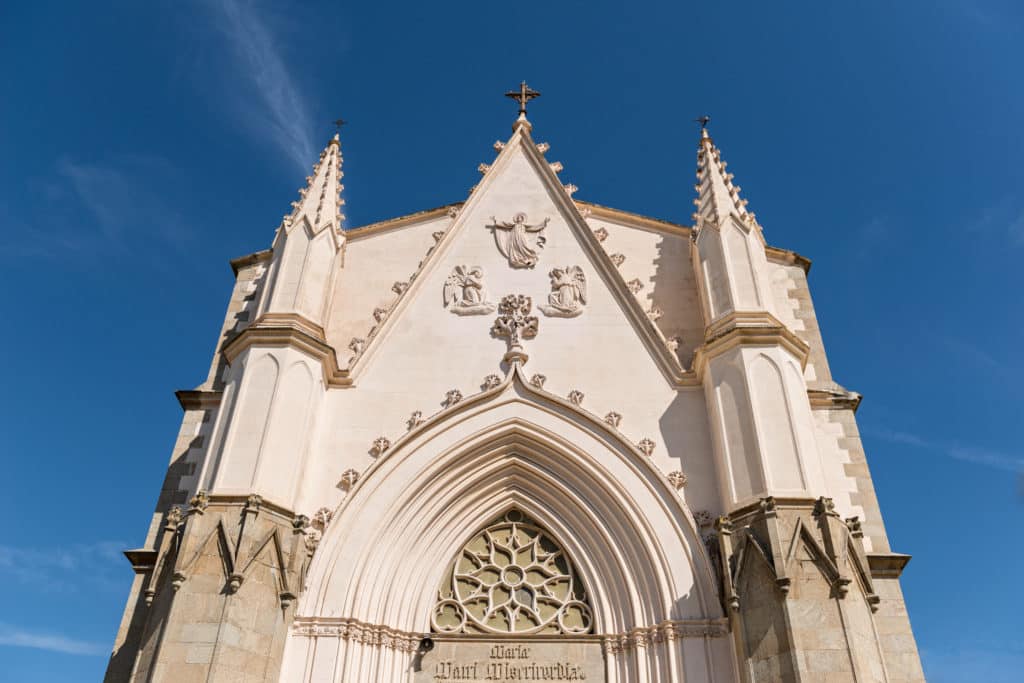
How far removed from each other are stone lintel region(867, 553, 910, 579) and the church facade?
1.7 inches

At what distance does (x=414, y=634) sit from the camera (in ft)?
39.9

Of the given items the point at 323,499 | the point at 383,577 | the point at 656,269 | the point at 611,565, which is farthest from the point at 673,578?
the point at 656,269

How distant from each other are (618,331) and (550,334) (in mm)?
1191

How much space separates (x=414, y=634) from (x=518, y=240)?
7.60 metres

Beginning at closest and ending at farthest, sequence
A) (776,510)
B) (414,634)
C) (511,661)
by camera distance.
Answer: (776,510), (511,661), (414,634)

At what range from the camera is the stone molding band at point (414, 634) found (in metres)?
11.3

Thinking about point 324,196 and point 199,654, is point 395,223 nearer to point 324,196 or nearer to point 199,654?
point 324,196

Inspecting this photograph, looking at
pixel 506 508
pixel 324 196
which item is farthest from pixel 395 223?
pixel 506 508

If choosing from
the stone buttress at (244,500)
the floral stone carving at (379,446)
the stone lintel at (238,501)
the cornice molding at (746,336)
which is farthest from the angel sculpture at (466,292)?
the stone lintel at (238,501)

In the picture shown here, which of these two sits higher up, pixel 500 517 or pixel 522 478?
pixel 522 478

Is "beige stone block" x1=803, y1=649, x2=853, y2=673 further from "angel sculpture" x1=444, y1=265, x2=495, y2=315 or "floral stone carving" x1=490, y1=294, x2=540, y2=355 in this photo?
"angel sculpture" x1=444, y1=265, x2=495, y2=315

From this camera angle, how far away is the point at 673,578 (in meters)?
11.9

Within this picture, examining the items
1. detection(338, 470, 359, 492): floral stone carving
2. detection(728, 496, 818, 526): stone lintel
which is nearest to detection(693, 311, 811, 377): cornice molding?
detection(728, 496, 818, 526): stone lintel

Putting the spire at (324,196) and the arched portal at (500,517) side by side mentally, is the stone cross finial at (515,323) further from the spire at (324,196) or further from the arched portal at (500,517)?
the spire at (324,196)
